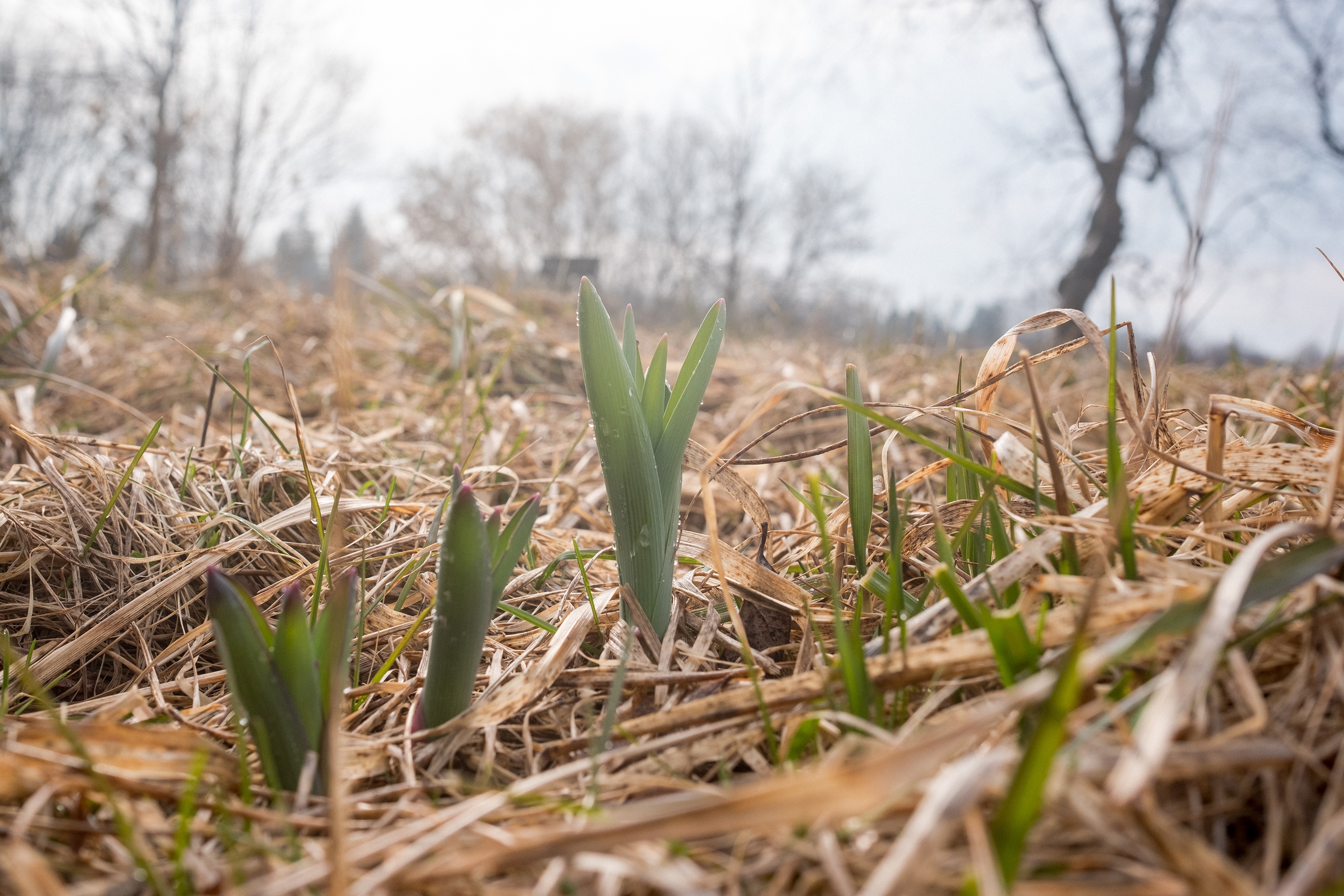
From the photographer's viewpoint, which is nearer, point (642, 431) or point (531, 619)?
point (642, 431)

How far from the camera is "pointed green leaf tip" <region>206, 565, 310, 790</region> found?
0.62 meters

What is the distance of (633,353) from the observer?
0.90m

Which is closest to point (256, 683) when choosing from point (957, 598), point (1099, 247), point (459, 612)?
point (459, 612)

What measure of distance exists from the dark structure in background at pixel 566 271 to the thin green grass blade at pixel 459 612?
597cm

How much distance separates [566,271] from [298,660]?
275 inches

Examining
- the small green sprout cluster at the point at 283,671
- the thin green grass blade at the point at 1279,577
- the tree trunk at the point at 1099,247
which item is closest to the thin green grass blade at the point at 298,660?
the small green sprout cluster at the point at 283,671

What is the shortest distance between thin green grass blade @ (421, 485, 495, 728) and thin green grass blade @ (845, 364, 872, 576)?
1.58ft

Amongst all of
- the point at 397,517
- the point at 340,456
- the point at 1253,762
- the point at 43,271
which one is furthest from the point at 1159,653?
the point at 43,271

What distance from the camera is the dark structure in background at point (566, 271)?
702cm

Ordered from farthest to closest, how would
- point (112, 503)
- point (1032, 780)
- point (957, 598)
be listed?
point (112, 503) < point (957, 598) < point (1032, 780)

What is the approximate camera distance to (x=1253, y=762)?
1.59 ft

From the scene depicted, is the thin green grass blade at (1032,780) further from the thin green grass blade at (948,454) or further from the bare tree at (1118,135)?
the bare tree at (1118,135)

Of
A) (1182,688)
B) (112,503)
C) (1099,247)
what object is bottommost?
(112,503)

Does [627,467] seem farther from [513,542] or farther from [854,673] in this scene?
[854,673]
